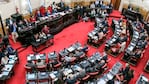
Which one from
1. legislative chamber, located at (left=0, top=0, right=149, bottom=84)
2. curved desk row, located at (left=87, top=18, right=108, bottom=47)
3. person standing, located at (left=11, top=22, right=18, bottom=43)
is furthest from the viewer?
curved desk row, located at (left=87, top=18, right=108, bottom=47)

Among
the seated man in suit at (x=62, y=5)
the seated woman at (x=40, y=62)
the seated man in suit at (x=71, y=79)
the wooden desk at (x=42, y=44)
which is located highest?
the seated man in suit at (x=62, y=5)

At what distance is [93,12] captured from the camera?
18.8 metres

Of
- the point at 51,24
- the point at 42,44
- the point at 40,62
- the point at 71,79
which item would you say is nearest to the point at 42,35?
the point at 42,44

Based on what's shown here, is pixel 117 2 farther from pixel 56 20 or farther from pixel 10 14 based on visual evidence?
pixel 10 14

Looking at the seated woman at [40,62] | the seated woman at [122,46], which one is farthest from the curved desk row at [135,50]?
the seated woman at [40,62]

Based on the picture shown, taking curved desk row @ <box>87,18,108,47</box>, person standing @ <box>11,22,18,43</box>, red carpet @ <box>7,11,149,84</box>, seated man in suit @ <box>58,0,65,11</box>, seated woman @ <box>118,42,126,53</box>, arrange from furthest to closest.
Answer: seated man in suit @ <box>58,0,65,11</box> < curved desk row @ <box>87,18,108,47</box> < person standing @ <box>11,22,18,43</box> < seated woman @ <box>118,42,126,53</box> < red carpet @ <box>7,11,149,84</box>

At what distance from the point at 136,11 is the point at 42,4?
10.0m

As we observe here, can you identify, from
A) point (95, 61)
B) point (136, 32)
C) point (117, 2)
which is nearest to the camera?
point (95, 61)

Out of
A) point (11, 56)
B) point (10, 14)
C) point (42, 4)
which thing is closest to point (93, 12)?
point (42, 4)

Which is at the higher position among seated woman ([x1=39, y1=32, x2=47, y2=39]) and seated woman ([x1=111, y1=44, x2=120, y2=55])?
seated woman ([x1=39, y1=32, x2=47, y2=39])

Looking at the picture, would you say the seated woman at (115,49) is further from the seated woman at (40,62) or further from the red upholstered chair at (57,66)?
the seated woman at (40,62)

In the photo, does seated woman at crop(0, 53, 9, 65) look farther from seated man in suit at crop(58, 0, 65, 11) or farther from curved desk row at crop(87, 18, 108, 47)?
seated man in suit at crop(58, 0, 65, 11)

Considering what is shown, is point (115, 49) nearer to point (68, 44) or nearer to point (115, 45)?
point (115, 45)

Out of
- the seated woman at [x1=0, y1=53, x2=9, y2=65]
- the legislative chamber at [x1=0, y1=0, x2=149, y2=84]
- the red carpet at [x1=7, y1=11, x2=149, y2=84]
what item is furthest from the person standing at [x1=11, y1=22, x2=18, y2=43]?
the seated woman at [x1=0, y1=53, x2=9, y2=65]
